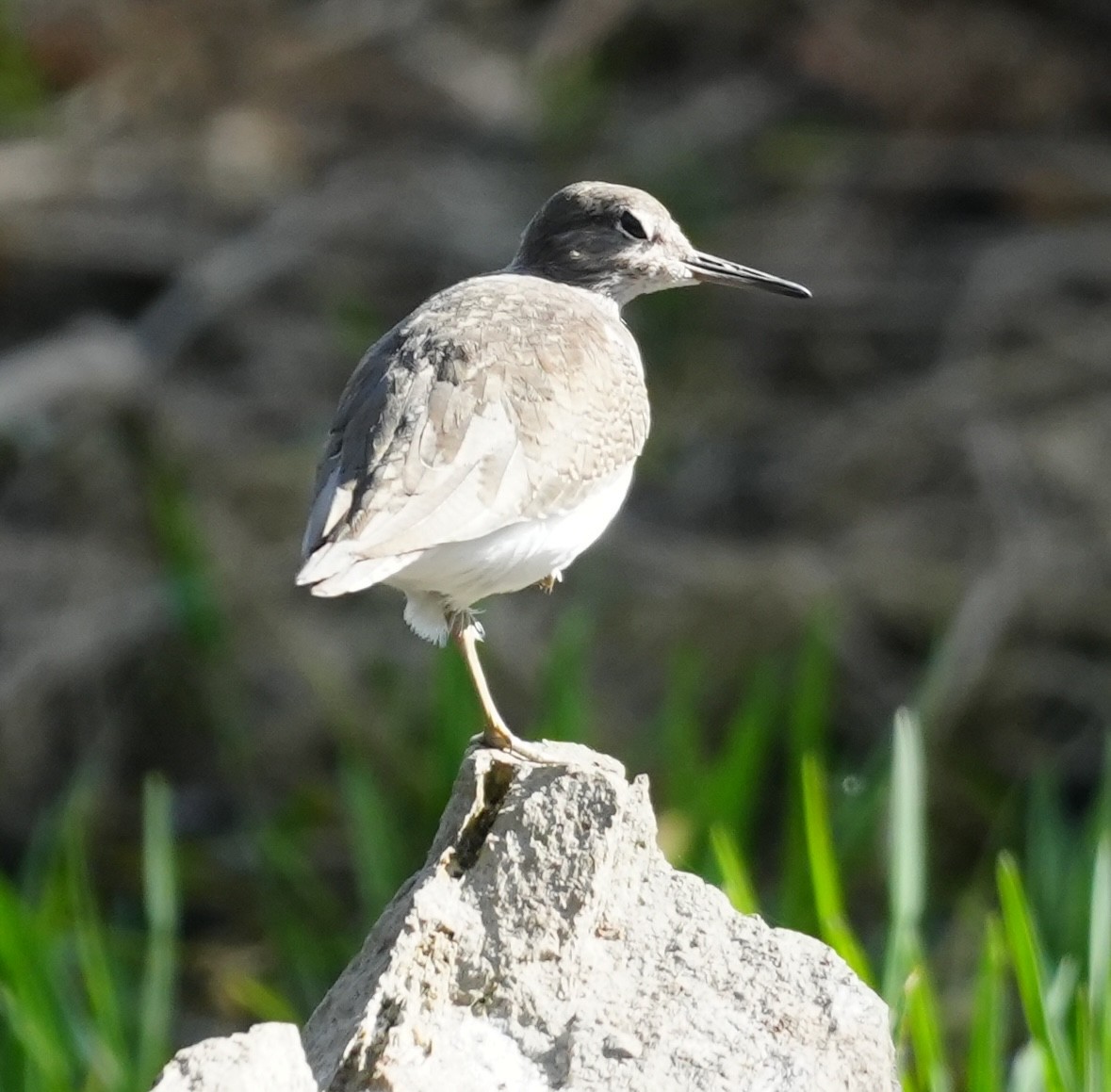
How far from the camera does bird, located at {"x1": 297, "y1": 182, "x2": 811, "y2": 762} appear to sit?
4277 millimetres

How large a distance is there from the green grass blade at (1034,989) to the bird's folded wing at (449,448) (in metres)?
1.33

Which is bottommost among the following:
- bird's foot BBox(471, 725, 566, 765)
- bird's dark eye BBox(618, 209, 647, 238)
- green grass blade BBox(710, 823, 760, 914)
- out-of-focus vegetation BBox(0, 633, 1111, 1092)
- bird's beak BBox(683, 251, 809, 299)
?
out-of-focus vegetation BBox(0, 633, 1111, 1092)

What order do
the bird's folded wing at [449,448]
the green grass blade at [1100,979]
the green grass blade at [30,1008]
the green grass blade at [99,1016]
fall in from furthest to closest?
the green grass blade at [99,1016], the green grass blade at [30,1008], the green grass blade at [1100,979], the bird's folded wing at [449,448]

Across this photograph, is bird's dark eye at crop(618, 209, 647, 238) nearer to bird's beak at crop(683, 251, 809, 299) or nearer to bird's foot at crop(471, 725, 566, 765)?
bird's beak at crop(683, 251, 809, 299)

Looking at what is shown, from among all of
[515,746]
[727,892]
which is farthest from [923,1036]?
[515,746]

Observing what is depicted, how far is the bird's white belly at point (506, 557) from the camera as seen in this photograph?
175 inches

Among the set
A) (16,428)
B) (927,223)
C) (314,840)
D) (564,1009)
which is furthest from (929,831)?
(564,1009)

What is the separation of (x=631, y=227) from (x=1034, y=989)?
224 centimetres

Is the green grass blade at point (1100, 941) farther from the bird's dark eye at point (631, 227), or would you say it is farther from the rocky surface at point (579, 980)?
the bird's dark eye at point (631, 227)

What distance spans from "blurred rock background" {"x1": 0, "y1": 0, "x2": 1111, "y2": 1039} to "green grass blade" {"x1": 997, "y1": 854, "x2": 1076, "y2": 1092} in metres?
3.33

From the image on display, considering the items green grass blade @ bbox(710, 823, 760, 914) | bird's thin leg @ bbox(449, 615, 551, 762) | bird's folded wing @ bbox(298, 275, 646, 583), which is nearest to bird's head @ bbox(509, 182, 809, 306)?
bird's folded wing @ bbox(298, 275, 646, 583)

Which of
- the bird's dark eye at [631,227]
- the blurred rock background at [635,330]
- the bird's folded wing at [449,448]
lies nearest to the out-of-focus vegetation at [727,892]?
the blurred rock background at [635,330]

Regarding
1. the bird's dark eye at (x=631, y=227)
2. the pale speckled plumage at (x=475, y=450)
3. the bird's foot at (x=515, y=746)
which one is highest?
the bird's dark eye at (x=631, y=227)

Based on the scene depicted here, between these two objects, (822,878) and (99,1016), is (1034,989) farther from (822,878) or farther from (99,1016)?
(99,1016)
